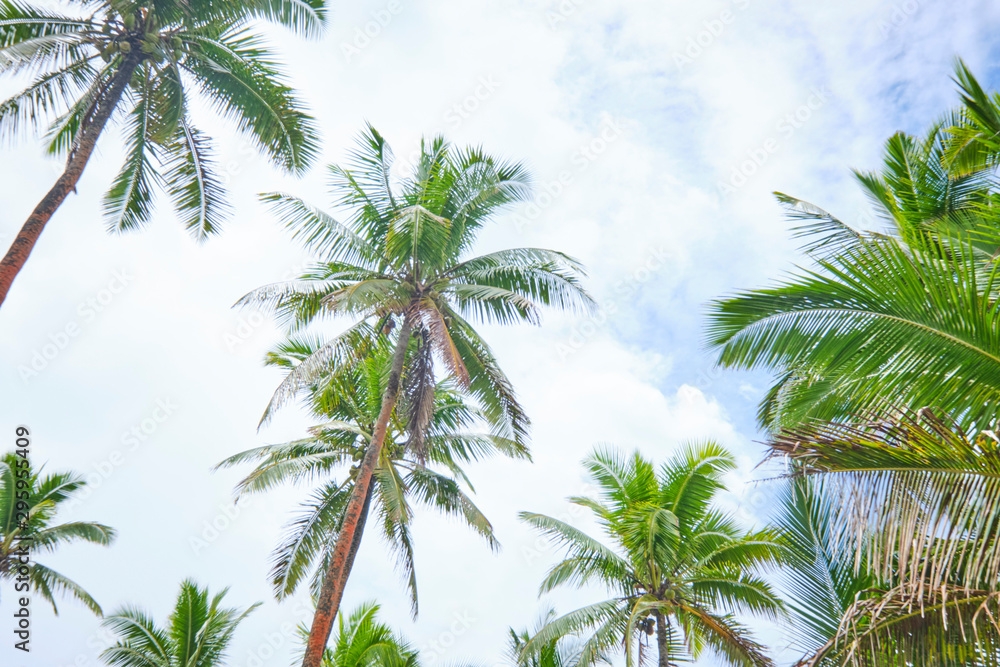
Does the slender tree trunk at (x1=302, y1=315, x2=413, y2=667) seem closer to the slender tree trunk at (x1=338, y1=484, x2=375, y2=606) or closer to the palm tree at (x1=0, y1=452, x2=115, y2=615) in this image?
the slender tree trunk at (x1=338, y1=484, x2=375, y2=606)

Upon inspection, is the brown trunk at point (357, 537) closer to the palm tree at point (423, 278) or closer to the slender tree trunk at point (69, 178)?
the palm tree at point (423, 278)

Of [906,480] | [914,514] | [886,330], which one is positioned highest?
[886,330]

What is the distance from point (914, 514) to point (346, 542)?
31.9 ft

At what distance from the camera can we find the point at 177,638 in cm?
1930

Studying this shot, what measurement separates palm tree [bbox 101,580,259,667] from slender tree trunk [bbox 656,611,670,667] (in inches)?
510

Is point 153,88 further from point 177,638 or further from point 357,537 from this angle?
point 177,638

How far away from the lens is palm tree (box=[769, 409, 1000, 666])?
3.74m

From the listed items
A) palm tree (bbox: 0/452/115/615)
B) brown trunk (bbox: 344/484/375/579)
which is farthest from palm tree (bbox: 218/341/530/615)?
palm tree (bbox: 0/452/115/615)

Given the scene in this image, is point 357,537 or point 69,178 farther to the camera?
point 357,537

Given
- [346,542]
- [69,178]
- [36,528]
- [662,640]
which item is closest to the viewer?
[69,178]

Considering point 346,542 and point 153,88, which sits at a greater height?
point 153,88

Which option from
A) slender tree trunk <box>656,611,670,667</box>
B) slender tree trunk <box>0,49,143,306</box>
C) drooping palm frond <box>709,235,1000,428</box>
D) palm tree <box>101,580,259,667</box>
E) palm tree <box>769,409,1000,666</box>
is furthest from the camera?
palm tree <box>101,580,259,667</box>

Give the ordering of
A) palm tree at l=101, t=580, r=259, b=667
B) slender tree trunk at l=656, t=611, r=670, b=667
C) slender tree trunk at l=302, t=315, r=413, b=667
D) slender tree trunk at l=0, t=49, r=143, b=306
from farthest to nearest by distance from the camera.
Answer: palm tree at l=101, t=580, r=259, b=667 < slender tree trunk at l=656, t=611, r=670, b=667 < slender tree trunk at l=302, t=315, r=413, b=667 < slender tree trunk at l=0, t=49, r=143, b=306

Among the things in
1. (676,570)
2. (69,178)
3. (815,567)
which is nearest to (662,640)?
(676,570)
